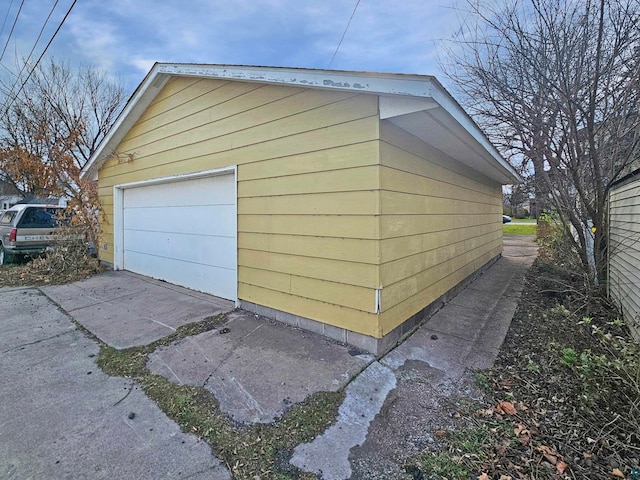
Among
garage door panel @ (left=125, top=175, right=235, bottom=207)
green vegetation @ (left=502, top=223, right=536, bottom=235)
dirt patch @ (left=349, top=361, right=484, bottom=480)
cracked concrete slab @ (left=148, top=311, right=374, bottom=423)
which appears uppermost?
garage door panel @ (left=125, top=175, right=235, bottom=207)

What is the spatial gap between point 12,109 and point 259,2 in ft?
51.9

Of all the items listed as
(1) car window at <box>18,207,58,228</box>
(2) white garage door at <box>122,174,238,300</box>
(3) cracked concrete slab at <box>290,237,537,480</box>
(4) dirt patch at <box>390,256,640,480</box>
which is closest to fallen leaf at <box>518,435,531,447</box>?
(4) dirt patch at <box>390,256,640,480</box>

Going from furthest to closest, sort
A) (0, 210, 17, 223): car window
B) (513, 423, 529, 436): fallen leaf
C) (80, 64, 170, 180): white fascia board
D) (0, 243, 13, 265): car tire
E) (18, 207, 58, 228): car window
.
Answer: (0, 210, 17, 223): car window, (0, 243, 13, 265): car tire, (18, 207, 58, 228): car window, (80, 64, 170, 180): white fascia board, (513, 423, 529, 436): fallen leaf

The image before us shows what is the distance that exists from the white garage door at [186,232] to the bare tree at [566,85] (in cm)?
421

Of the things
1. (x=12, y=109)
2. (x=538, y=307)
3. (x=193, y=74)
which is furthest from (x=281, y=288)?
(x=12, y=109)

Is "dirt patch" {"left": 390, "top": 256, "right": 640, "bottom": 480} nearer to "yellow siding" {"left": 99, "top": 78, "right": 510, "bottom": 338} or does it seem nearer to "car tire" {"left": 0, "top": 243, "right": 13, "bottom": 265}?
"yellow siding" {"left": 99, "top": 78, "right": 510, "bottom": 338}

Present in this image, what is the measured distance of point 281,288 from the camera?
3836 millimetres

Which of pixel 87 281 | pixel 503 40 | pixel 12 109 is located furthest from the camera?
pixel 12 109

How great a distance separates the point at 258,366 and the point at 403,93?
105 inches

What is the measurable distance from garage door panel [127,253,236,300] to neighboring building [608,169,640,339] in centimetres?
469

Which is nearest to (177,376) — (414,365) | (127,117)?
(414,365)

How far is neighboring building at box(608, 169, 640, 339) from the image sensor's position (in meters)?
3.46

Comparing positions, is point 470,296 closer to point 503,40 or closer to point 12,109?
point 503,40

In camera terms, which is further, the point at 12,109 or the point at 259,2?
the point at 12,109
